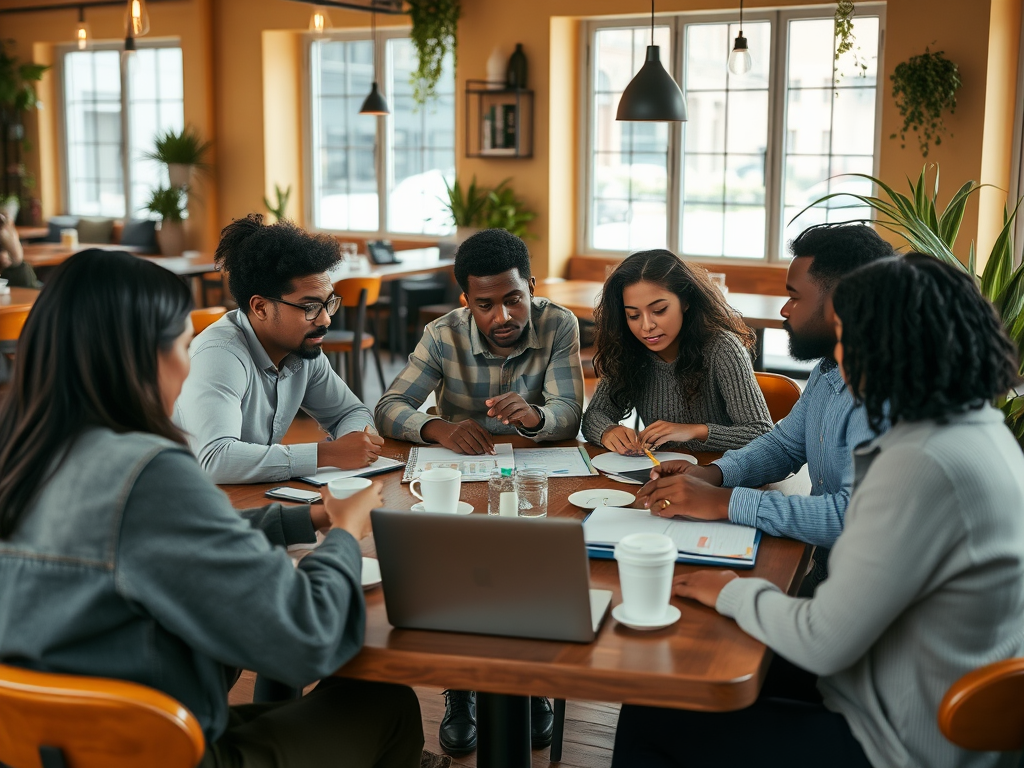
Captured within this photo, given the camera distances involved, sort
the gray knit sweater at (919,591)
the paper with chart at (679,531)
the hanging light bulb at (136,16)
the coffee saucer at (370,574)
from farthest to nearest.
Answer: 1. the hanging light bulb at (136,16)
2. the paper with chart at (679,531)
3. the coffee saucer at (370,574)
4. the gray knit sweater at (919,591)

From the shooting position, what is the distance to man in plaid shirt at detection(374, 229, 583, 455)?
8.70 feet

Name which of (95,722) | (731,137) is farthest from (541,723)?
(731,137)

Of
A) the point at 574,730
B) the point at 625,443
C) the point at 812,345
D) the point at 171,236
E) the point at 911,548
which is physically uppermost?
the point at 171,236

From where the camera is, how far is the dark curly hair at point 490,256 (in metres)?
2.65

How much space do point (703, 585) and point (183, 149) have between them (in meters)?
8.27

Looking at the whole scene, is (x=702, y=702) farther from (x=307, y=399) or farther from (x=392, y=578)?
(x=307, y=399)

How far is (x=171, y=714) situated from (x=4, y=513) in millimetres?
332

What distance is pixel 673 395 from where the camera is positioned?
2.68 metres

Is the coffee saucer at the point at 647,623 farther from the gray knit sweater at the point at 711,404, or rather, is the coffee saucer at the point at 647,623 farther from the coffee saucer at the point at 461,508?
the gray knit sweater at the point at 711,404

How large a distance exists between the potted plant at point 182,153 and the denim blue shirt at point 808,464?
7692 millimetres

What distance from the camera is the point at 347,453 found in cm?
221

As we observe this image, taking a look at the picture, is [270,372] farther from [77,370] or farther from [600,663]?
[600,663]

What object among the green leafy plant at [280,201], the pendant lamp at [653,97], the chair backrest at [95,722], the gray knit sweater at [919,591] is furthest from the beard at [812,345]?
the green leafy plant at [280,201]

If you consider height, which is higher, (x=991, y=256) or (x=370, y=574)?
(x=991, y=256)
